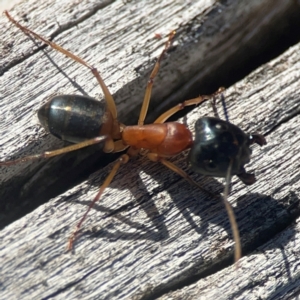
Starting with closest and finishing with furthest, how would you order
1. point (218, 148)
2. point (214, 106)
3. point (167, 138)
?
point (218, 148) → point (214, 106) → point (167, 138)

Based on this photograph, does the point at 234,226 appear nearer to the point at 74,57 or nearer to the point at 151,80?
the point at 151,80

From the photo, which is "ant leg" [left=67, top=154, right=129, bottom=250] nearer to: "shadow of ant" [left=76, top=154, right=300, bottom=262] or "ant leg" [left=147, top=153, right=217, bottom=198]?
"shadow of ant" [left=76, top=154, right=300, bottom=262]

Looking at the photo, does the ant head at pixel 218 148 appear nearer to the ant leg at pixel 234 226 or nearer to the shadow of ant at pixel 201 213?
the ant leg at pixel 234 226

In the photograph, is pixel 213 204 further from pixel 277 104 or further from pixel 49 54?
pixel 49 54

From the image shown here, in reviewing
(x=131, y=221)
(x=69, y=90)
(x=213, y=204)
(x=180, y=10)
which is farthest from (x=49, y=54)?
(x=213, y=204)

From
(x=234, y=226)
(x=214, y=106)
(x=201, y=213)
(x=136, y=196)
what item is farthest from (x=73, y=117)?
(x=234, y=226)

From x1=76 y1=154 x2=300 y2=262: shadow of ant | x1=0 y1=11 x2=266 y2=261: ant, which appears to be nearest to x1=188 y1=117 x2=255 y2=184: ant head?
x1=0 y1=11 x2=266 y2=261: ant

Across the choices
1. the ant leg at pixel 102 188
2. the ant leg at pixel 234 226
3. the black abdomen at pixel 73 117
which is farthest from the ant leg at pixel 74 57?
the ant leg at pixel 234 226

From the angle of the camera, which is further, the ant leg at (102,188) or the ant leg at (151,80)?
the ant leg at (151,80)
